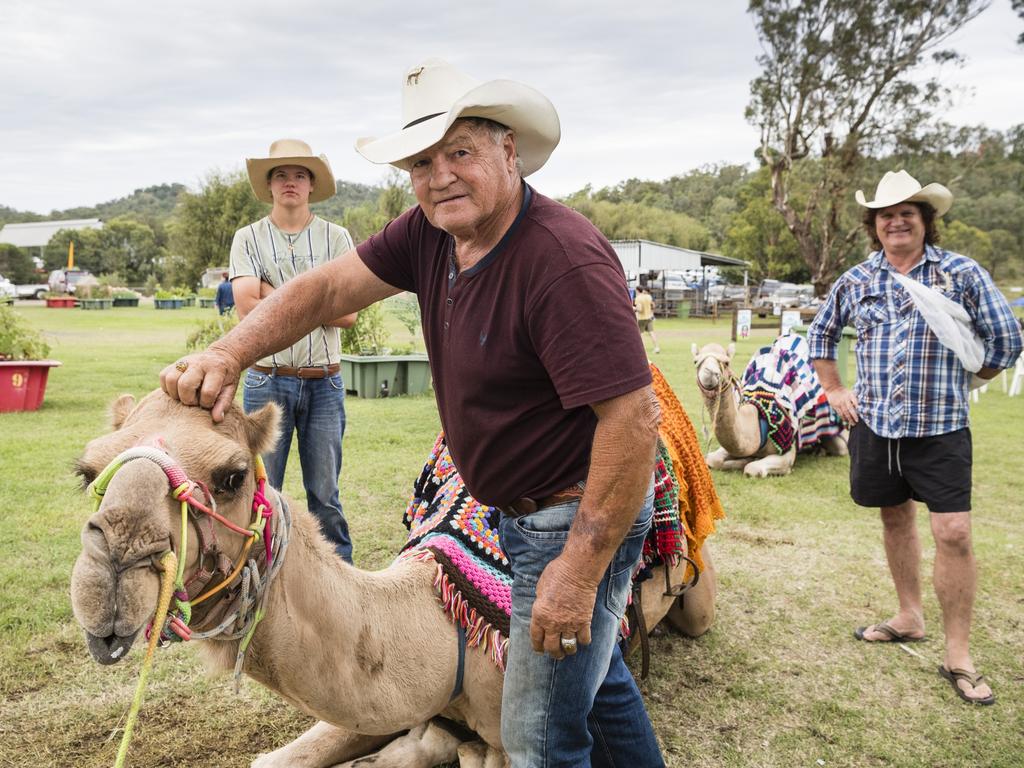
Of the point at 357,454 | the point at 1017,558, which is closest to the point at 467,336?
the point at 1017,558

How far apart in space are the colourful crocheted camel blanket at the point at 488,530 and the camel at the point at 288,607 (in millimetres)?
72

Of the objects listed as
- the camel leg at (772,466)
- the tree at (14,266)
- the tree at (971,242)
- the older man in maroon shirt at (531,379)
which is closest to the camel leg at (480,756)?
the older man in maroon shirt at (531,379)

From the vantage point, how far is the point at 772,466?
8.16m

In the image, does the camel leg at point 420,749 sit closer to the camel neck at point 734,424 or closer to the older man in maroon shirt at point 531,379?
the older man in maroon shirt at point 531,379

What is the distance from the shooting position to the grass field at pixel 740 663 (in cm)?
336

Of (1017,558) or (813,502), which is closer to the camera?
(1017,558)

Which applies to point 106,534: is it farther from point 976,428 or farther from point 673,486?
point 976,428

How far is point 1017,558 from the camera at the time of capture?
18.4 feet

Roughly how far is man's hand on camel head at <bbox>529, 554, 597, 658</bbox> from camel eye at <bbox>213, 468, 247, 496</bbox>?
793 millimetres

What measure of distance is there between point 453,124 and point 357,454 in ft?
22.1

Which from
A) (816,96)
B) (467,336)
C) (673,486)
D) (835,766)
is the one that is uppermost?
(816,96)

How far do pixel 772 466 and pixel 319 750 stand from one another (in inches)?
247

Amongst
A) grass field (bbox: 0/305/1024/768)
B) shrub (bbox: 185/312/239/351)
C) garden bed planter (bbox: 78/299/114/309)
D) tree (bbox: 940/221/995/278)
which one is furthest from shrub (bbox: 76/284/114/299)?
tree (bbox: 940/221/995/278)

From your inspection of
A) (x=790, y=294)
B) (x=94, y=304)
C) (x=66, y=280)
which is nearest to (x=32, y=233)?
(x=66, y=280)
